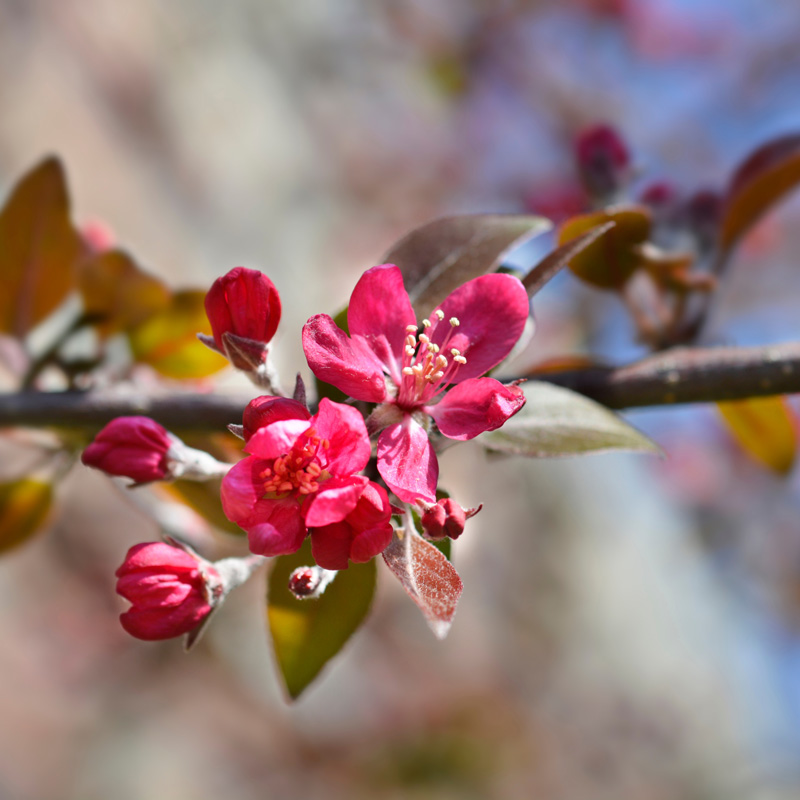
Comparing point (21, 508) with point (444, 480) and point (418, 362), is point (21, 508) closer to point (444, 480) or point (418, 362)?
point (418, 362)

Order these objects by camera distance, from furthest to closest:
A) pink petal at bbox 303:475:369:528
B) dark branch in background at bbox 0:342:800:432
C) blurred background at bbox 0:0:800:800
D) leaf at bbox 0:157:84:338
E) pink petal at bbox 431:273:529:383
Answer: blurred background at bbox 0:0:800:800
leaf at bbox 0:157:84:338
dark branch in background at bbox 0:342:800:432
pink petal at bbox 431:273:529:383
pink petal at bbox 303:475:369:528

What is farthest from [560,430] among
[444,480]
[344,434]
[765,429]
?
[444,480]

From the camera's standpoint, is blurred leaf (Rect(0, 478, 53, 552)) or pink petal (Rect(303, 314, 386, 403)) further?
blurred leaf (Rect(0, 478, 53, 552))

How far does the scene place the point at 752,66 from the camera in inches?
153

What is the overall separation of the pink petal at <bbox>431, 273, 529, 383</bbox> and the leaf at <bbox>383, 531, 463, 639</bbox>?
0.16m

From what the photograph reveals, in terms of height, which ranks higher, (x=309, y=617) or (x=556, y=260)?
(x=556, y=260)

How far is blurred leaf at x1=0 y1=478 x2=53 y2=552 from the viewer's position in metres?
0.97

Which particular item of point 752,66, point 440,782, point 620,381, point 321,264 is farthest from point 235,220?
point 620,381

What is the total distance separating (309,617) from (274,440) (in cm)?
29

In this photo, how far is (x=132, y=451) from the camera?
1.82 ft

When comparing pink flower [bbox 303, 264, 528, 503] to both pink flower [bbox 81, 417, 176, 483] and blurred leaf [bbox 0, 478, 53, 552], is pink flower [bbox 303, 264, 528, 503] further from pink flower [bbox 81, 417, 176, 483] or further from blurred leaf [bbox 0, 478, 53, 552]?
blurred leaf [bbox 0, 478, 53, 552]

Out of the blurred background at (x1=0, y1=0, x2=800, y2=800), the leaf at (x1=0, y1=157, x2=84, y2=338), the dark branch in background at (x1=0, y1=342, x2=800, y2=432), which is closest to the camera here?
the dark branch in background at (x1=0, y1=342, x2=800, y2=432)

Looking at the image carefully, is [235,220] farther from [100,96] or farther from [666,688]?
[666,688]

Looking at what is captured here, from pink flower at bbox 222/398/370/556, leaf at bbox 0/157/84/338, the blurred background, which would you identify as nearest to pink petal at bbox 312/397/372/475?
pink flower at bbox 222/398/370/556
